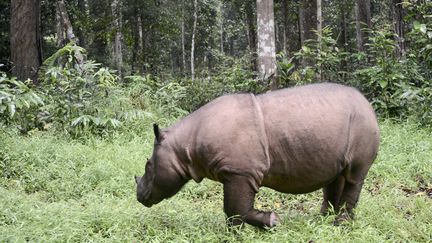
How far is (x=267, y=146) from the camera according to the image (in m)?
4.34

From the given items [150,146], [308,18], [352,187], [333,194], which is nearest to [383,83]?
[308,18]

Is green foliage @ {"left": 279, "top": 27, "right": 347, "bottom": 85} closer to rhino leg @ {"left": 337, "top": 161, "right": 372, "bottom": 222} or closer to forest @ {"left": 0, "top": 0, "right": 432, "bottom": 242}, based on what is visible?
forest @ {"left": 0, "top": 0, "right": 432, "bottom": 242}

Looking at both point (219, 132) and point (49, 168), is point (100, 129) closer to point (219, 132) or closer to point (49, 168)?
point (49, 168)

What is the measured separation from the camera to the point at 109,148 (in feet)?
27.3

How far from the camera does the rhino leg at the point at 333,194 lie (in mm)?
4924

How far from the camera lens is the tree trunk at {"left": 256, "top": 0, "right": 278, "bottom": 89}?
405 inches

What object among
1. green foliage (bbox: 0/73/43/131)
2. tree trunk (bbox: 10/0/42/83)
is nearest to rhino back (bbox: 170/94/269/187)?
green foliage (bbox: 0/73/43/131)

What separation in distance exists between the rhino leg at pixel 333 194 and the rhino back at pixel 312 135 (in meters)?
0.38

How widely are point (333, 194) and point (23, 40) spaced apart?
33.8 feet

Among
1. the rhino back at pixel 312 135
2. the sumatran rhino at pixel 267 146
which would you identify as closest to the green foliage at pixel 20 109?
the sumatran rhino at pixel 267 146

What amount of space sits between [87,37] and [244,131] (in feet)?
71.7

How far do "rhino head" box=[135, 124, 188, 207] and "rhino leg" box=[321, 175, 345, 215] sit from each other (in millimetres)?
1461

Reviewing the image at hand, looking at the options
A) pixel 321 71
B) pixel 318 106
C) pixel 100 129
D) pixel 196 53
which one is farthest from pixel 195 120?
pixel 196 53

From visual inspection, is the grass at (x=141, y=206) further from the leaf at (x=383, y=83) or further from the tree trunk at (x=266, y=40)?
the tree trunk at (x=266, y=40)
